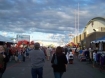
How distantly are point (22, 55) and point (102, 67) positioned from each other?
1124 cm

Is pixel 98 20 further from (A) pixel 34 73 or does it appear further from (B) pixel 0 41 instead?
(A) pixel 34 73

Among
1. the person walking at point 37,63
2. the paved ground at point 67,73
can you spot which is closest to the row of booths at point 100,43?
the paved ground at point 67,73

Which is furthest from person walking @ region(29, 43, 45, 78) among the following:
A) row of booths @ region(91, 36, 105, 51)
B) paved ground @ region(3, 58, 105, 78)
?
row of booths @ region(91, 36, 105, 51)

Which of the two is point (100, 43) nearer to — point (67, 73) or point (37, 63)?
point (67, 73)

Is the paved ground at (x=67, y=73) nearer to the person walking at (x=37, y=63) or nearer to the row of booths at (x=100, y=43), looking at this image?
the row of booths at (x=100, y=43)

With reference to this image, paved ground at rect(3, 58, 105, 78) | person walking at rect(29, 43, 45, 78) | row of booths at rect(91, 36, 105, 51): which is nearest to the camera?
person walking at rect(29, 43, 45, 78)

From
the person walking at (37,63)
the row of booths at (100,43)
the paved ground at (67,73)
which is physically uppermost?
the row of booths at (100,43)

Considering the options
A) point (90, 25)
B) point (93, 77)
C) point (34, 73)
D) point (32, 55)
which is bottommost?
point (93, 77)

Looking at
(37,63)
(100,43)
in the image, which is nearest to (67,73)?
(37,63)

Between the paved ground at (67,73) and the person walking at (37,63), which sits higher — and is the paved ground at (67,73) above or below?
below

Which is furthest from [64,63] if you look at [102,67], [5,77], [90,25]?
[90,25]

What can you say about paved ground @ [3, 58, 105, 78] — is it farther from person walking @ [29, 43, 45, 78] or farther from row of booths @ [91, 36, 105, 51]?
person walking @ [29, 43, 45, 78]

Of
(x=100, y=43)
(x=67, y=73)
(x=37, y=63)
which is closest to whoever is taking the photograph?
(x=37, y=63)

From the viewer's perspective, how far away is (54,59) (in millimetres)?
8438
